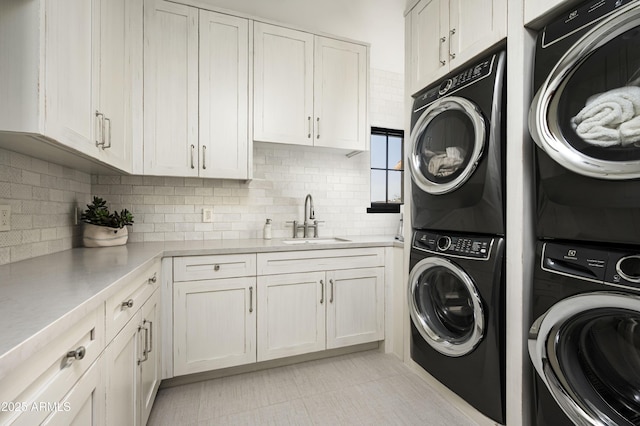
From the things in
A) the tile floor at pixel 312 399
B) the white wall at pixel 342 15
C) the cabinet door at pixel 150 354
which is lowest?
the tile floor at pixel 312 399

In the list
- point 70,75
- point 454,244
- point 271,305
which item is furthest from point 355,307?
point 70,75

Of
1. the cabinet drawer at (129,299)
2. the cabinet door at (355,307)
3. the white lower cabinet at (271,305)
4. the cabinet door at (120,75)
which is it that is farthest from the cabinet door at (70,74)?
the cabinet door at (355,307)

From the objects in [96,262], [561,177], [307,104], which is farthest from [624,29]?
[96,262]

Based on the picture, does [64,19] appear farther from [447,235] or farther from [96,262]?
[447,235]

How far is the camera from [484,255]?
142cm

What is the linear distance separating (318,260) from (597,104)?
1710mm

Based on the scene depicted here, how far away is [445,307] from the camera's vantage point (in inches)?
69.2

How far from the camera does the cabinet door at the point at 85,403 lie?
2.23 feet

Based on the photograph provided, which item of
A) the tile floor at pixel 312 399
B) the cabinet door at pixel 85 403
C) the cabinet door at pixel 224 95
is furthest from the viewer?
the cabinet door at pixel 224 95

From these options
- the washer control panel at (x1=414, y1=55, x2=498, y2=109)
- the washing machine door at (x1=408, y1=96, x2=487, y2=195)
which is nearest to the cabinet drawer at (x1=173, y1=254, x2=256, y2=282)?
the washing machine door at (x1=408, y1=96, x2=487, y2=195)

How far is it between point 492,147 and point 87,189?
263 centimetres

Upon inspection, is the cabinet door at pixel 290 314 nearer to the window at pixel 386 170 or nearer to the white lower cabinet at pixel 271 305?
the white lower cabinet at pixel 271 305

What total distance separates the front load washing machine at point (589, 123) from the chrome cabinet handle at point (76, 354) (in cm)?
157

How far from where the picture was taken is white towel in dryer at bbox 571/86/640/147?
91 centimetres
